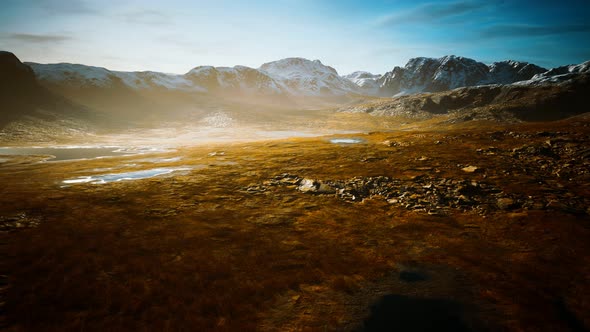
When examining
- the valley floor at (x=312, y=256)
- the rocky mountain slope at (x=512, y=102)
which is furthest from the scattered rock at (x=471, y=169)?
the rocky mountain slope at (x=512, y=102)

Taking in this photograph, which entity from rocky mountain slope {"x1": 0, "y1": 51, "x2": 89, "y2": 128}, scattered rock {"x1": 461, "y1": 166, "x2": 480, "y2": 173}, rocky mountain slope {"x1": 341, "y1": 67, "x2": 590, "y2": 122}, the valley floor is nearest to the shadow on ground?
the valley floor

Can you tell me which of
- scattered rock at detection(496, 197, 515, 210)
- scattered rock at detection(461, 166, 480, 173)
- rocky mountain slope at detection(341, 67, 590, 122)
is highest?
rocky mountain slope at detection(341, 67, 590, 122)

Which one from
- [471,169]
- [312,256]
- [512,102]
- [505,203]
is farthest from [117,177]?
[512,102]

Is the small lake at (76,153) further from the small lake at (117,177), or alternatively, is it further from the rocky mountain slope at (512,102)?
the rocky mountain slope at (512,102)

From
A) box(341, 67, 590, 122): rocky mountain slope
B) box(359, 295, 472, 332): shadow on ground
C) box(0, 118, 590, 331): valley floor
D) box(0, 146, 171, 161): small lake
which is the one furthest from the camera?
box(341, 67, 590, 122): rocky mountain slope

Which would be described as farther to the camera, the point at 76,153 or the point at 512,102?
the point at 512,102

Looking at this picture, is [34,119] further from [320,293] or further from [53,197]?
[320,293]

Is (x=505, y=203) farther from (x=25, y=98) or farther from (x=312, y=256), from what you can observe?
(x=25, y=98)

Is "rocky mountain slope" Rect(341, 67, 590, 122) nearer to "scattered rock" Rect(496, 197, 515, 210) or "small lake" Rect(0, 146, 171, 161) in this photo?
"scattered rock" Rect(496, 197, 515, 210)
